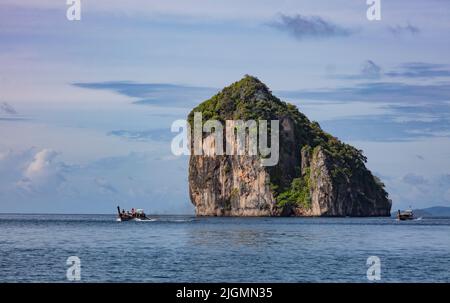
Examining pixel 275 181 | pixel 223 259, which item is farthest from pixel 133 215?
pixel 223 259

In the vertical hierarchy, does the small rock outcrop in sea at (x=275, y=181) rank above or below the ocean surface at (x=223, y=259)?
above

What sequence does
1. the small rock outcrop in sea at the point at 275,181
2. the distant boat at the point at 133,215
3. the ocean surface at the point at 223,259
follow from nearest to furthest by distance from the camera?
1. the ocean surface at the point at 223,259
2. the distant boat at the point at 133,215
3. the small rock outcrop in sea at the point at 275,181

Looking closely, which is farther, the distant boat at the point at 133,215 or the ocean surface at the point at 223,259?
the distant boat at the point at 133,215

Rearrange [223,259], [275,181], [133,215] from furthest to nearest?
[275,181]
[133,215]
[223,259]

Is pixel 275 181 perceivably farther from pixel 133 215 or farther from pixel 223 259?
pixel 223 259

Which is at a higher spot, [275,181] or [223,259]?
[275,181]

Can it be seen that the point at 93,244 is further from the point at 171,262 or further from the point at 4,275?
the point at 4,275

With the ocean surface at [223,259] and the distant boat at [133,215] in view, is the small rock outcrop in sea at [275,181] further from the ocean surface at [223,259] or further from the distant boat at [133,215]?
the ocean surface at [223,259]

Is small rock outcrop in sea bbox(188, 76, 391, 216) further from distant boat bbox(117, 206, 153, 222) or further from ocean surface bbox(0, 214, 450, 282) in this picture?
ocean surface bbox(0, 214, 450, 282)

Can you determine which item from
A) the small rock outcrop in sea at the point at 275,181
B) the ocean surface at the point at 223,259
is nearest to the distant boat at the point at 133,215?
the small rock outcrop in sea at the point at 275,181

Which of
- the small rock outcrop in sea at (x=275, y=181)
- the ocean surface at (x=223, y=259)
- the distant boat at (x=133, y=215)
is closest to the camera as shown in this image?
the ocean surface at (x=223, y=259)

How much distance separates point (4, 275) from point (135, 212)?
100241mm
